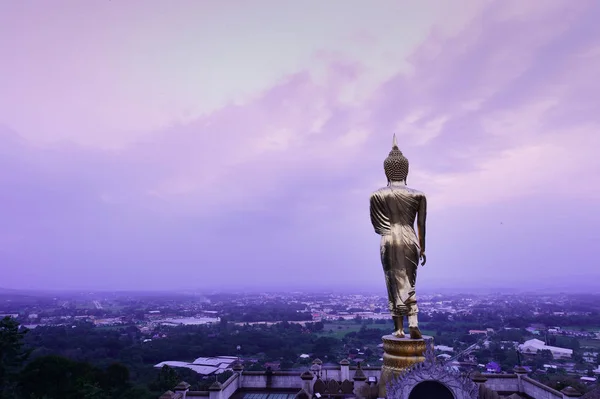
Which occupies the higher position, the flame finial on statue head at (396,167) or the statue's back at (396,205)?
the flame finial on statue head at (396,167)

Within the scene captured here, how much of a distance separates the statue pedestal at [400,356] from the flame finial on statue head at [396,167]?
4.30m

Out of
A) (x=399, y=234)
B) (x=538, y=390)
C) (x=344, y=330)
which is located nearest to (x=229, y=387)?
(x=399, y=234)

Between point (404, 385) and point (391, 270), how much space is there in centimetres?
332

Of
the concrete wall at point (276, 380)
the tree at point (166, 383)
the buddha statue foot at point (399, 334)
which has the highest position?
the buddha statue foot at point (399, 334)

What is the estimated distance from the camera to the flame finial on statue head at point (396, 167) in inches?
453

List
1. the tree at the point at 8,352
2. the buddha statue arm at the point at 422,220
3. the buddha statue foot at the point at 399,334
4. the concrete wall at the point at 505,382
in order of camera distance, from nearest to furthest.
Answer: the buddha statue foot at the point at 399,334 < the buddha statue arm at the point at 422,220 < the concrete wall at the point at 505,382 < the tree at the point at 8,352

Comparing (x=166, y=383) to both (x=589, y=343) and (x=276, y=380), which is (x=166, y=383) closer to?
(x=276, y=380)

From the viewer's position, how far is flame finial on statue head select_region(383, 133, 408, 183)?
11.5 m

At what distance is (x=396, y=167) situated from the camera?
11.5m

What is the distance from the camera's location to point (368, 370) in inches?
546

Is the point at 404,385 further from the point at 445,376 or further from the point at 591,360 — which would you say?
the point at 591,360

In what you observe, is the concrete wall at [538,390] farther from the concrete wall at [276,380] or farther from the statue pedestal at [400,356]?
the concrete wall at [276,380]

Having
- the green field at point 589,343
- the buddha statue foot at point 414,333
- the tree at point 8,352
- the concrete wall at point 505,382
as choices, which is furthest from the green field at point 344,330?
the buddha statue foot at point 414,333

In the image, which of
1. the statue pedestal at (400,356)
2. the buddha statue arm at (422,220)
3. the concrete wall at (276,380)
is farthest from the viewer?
the concrete wall at (276,380)
